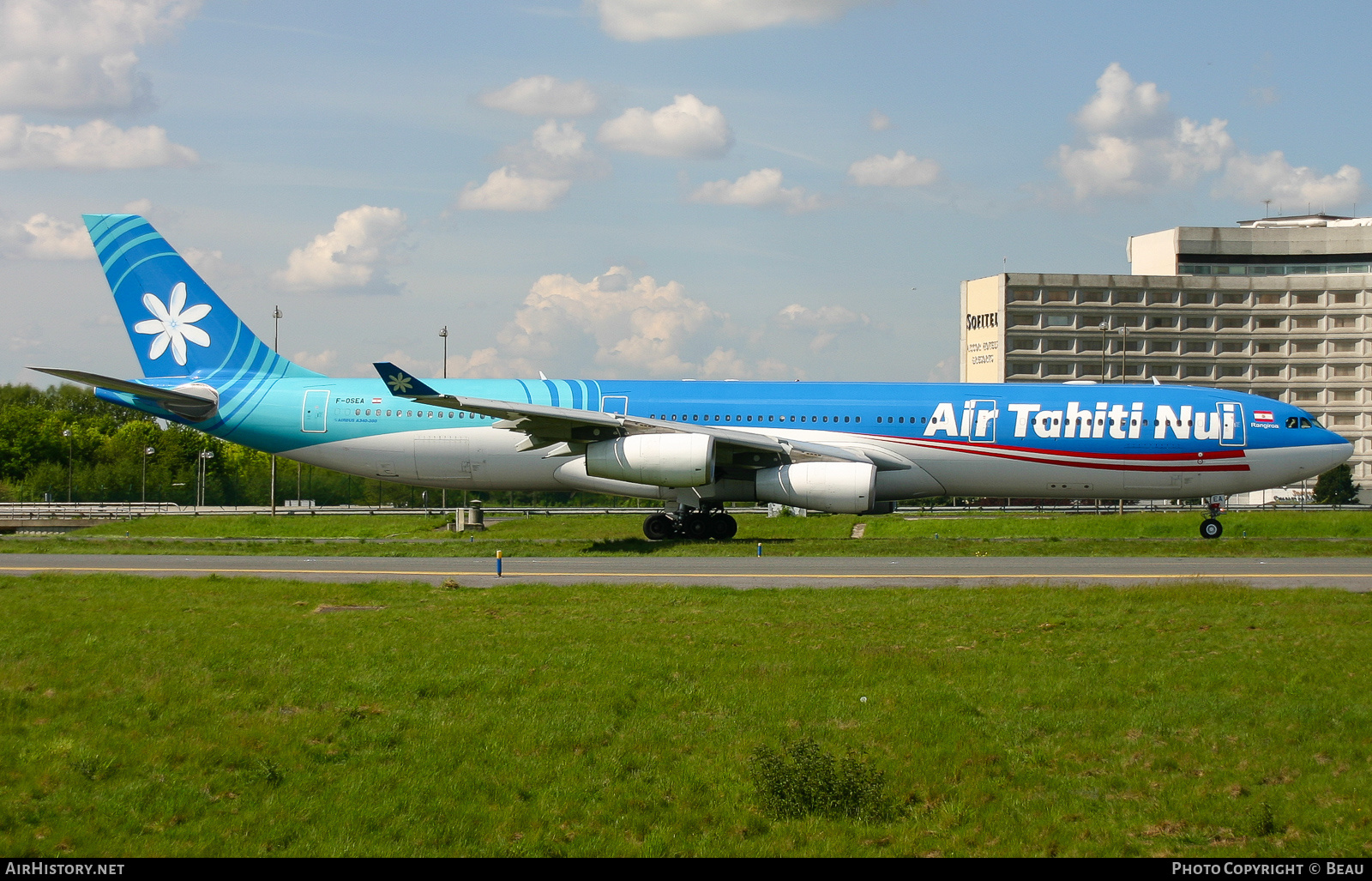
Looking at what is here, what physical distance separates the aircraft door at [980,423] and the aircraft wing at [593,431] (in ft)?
5.80

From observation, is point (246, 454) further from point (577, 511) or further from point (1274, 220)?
point (1274, 220)

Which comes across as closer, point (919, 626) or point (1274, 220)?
point (919, 626)

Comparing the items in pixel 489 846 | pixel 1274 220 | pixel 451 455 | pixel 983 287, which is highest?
pixel 1274 220

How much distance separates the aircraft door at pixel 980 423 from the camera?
2736cm

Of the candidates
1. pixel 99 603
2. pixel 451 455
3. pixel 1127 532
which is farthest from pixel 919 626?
pixel 1127 532

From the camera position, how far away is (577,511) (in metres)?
50.9

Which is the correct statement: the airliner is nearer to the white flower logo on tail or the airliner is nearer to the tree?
the white flower logo on tail

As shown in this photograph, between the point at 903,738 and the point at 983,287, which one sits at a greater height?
the point at 983,287

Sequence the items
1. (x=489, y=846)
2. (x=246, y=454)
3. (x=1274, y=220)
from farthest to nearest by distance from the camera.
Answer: (x=1274, y=220)
(x=246, y=454)
(x=489, y=846)

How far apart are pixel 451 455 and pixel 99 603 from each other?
13731 mm

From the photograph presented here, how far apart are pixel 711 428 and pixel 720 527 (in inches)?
97.9

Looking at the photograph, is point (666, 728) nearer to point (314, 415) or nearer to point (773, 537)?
point (773, 537)

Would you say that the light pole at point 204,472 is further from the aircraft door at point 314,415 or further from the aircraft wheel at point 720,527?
the aircraft wheel at point 720,527

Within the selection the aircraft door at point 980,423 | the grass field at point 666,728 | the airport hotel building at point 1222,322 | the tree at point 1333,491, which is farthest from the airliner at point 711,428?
the airport hotel building at point 1222,322
